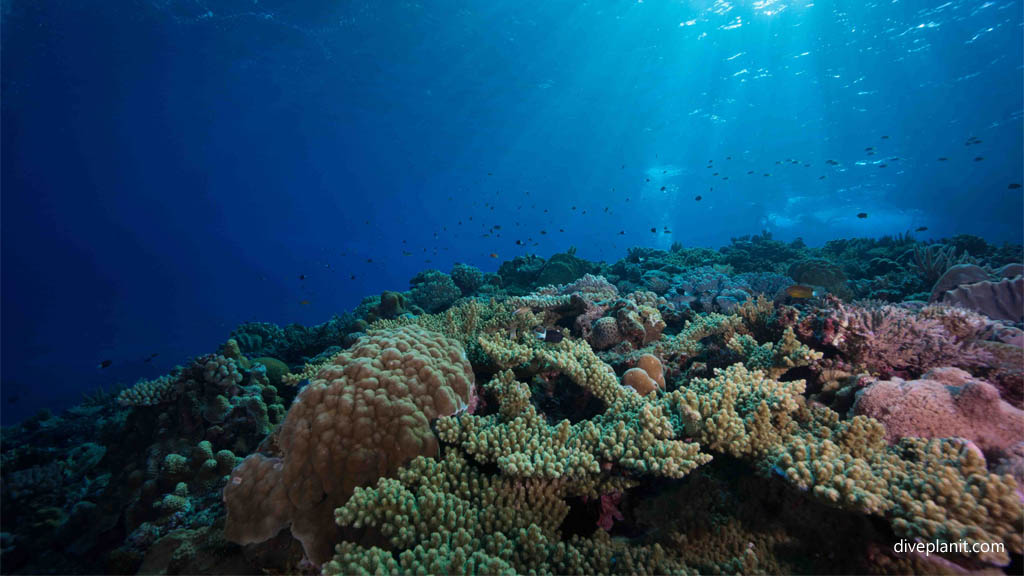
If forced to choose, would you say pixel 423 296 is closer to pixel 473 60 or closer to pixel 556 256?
pixel 556 256

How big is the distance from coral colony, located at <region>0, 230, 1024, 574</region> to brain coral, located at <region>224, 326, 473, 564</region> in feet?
0.07

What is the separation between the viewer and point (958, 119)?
38094 millimetres

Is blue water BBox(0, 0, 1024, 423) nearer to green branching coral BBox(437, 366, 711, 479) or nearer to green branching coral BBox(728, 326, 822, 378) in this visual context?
green branching coral BBox(728, 326, 822, 378)

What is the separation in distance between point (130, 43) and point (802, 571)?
1631 inches

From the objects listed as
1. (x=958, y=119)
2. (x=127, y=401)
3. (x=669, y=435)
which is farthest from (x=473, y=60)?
(x=958, y=119)

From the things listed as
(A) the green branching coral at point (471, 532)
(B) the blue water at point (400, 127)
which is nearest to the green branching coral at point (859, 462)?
(A) the green branching coral at point (471, 532)

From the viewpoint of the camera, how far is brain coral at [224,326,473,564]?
10.9 ft

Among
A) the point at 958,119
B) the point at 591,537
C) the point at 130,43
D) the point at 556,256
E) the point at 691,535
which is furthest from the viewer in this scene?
the point at 958,119

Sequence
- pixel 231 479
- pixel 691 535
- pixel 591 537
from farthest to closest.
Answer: pixel 231 479
pixel 591 537
pixel 691 535

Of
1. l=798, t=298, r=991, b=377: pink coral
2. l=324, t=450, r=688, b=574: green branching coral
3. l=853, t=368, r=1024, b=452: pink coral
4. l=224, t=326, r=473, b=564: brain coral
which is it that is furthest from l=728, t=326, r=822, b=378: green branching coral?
l=224, t=326, r=473, b=564: brain coral

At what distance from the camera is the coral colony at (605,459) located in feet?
8.38

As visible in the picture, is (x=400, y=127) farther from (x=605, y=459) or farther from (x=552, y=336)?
(x=605, y=459)

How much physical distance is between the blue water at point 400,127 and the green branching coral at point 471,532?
13.1m

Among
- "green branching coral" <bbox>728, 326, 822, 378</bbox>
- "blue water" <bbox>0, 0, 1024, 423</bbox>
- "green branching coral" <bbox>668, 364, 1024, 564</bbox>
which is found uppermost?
"blue water" <bbox>0, 0, 1024, 423</bbox>
